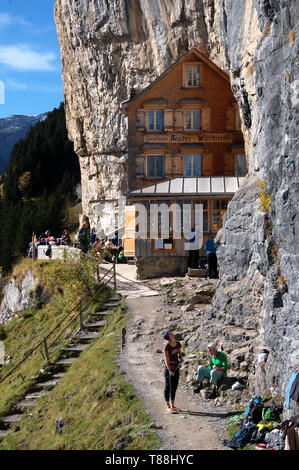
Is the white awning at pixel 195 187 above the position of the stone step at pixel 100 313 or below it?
above

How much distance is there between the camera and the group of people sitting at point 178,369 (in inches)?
479

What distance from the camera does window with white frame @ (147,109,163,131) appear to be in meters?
30.1

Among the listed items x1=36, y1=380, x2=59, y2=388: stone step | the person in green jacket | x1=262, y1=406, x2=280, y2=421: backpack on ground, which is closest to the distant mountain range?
x1=36, y1=380, x2=59, y2=388: stone step

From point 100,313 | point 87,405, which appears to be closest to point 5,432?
point 87,405

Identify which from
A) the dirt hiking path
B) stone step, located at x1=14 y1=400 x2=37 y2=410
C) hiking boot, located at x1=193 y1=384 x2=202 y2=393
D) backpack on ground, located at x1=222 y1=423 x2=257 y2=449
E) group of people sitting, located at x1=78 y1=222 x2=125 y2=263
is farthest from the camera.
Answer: group of people sitting, located at x1=78 y1=222 x2=125 y2=263

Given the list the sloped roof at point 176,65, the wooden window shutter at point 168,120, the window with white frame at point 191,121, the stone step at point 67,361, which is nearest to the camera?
the stone step at point 67,361

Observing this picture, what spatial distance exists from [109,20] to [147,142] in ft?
65.1

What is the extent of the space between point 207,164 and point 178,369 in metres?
19.5

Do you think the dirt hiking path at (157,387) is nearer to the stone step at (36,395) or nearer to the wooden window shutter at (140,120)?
the stone step at (36,395)

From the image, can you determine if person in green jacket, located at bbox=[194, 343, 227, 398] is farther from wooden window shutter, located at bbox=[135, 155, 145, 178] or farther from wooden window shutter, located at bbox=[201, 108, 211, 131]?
wooden window shutter, located at bbox=[201, 108, 211, 131]

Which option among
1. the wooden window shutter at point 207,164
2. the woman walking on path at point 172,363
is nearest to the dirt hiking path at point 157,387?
the woman walking on path at point 172,363

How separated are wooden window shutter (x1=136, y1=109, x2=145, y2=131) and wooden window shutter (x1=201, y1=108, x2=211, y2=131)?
310 cm
